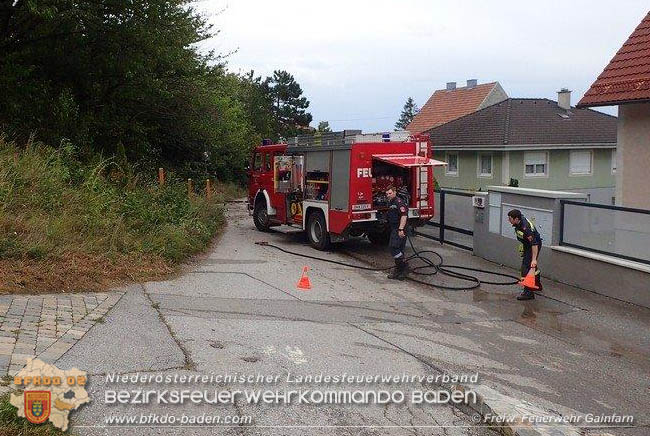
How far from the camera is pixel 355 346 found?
6.95 metres

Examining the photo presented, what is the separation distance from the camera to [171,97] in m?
19.8

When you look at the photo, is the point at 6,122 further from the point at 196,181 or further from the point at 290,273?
the point at 196,181

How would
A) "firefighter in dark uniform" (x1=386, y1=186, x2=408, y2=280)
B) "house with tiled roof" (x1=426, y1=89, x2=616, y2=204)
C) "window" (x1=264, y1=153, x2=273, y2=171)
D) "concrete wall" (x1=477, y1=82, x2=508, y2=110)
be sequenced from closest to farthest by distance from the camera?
1. "firefighter in dark uniform" (x1=386, y1=186, x2=408, y2=280)
2. "window" (x1=264, y1=153, x2=273, y2=171)
3. "house with tiled roof" (x1=426, y1=89, x2=616, y2=204)
4. "concrete wall" (x1=477, y1=82, x2=508, y2=110)

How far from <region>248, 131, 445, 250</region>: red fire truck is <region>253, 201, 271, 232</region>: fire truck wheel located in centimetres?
169

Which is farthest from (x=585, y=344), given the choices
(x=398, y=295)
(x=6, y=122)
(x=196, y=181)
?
(x=196, y=181)

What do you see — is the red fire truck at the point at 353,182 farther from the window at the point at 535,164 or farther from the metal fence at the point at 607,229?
the window at the point at 535,164

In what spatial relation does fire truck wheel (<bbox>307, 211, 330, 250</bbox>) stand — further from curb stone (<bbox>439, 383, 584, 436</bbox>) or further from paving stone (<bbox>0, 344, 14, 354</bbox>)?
paving stone (<bbox>0, 344, 14, 354</bbox>)

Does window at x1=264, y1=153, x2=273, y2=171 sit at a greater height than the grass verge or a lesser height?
greater

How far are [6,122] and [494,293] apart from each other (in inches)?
435

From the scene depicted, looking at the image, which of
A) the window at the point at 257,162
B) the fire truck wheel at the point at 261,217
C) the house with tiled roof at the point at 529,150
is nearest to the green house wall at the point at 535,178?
the house with tiled roof at the point at 529,150

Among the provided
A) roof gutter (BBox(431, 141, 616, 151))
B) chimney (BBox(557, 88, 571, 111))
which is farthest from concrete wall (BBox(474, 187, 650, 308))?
chimney (BBox(557, 88, 571, 111))

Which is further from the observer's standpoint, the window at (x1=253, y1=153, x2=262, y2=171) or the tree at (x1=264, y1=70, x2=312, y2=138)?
the tree at (x1=264, y1=70, x2=312, y2=138)

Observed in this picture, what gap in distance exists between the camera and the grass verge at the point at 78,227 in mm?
8820

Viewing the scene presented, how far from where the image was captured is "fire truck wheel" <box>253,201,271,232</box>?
17825mm
